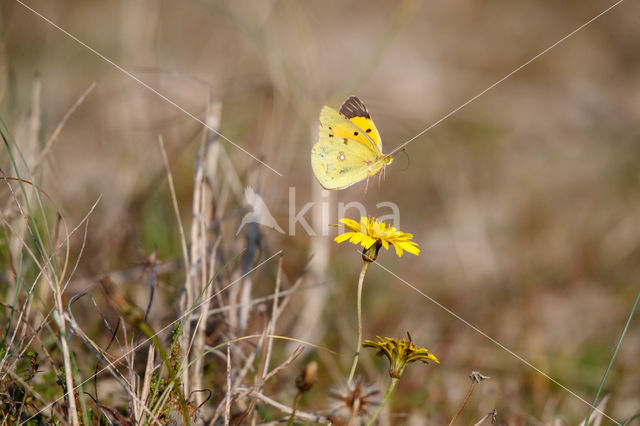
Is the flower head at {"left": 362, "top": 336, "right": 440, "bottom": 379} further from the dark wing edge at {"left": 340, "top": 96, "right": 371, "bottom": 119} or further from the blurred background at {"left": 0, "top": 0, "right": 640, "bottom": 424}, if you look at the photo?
the dark wing edge at {"left": 340, "top": 96, "right": 371, "bottom": 119}

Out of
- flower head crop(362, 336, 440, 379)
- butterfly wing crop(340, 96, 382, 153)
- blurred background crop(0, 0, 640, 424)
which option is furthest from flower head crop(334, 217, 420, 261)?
butterfly wing crop(340, 96, 382, 153)

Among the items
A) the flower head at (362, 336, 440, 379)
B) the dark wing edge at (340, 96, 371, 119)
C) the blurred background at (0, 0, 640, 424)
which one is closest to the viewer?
the flower head at (362, 336, 440, 379)

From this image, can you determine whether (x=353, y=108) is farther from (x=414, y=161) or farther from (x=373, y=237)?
(x=414, y=161)

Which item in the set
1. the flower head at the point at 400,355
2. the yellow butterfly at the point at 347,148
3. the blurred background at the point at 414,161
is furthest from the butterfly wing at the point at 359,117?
the flower head at the point at 400,355

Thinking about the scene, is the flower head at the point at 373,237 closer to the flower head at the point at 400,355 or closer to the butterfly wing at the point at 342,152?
the flower head at the point at 400,355

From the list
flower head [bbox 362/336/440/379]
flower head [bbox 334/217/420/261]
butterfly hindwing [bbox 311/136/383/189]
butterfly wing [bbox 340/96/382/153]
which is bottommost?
flower head [bbox 362/336/440/379]

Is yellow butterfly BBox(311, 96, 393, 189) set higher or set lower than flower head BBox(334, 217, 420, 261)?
higher

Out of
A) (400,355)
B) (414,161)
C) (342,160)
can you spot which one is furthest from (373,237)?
(414,161)
